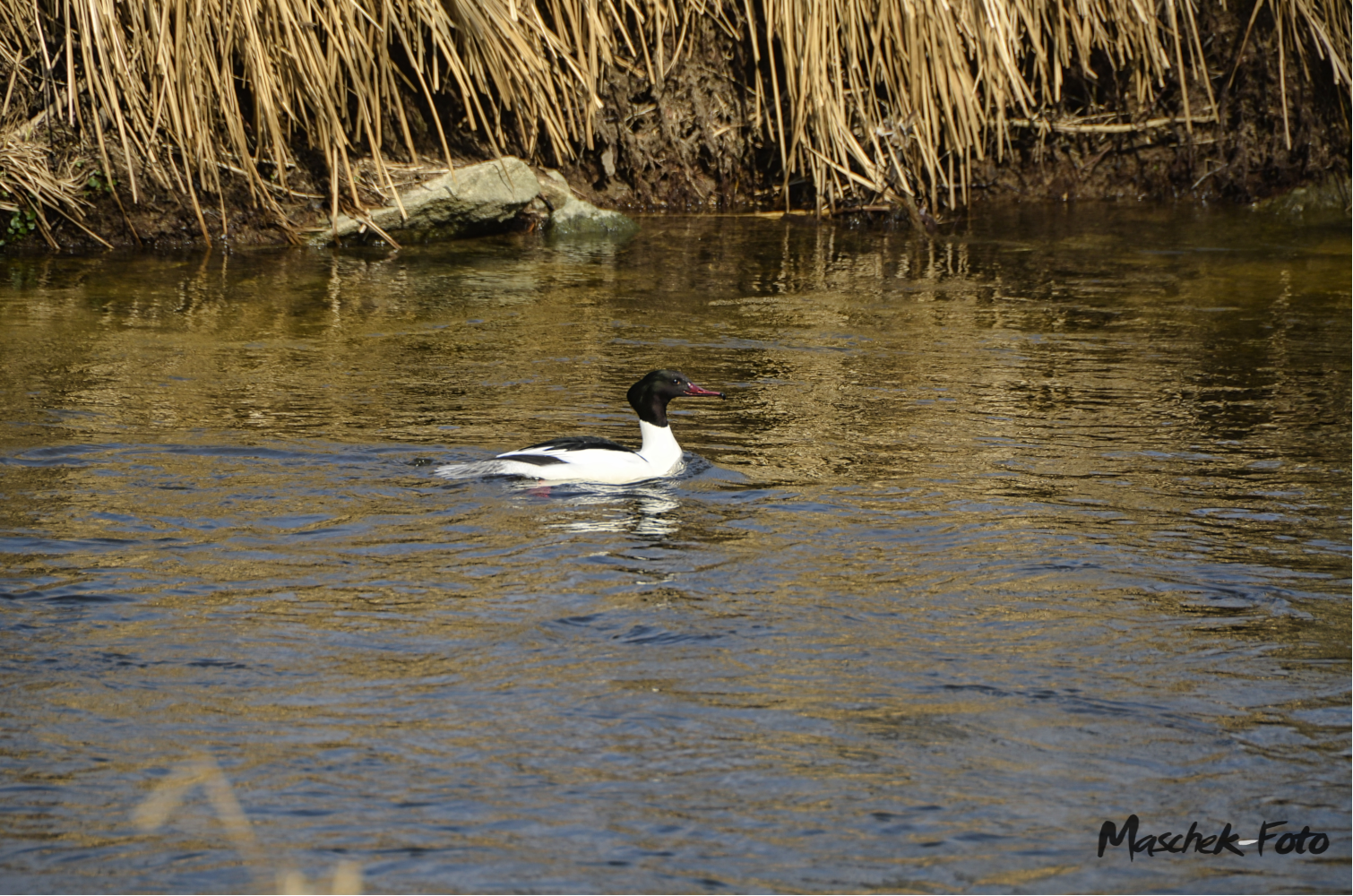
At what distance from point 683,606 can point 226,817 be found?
189cm

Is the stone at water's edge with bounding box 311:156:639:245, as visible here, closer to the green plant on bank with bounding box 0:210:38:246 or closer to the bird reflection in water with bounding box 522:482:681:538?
the green plant on bank with bounding box 0:210:38:246

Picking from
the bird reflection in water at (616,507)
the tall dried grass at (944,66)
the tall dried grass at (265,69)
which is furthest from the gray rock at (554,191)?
the bird reflection in water at (616,507)

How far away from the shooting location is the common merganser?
22.5ft

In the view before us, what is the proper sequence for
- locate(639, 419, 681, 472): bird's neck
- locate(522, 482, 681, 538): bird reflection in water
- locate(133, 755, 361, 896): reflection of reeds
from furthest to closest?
1. locate(639, 419, 681, 472): bird's neck
2. locate(522, 482, 681, 538): bird reflection in water
3. locate(133, 755, 361, 896): reflection of reeds

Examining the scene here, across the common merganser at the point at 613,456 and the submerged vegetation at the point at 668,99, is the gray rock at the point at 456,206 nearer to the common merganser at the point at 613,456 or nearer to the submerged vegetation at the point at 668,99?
the submerged vegetation at the point at 668,99

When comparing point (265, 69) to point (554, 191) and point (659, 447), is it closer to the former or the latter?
point (554, 191)

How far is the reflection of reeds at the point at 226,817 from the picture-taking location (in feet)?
12.1

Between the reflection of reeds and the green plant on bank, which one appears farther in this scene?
the green plant on bank

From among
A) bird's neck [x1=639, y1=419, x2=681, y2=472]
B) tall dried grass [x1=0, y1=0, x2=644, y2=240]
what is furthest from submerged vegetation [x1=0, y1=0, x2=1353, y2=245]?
bird's neck [x1=639, y1=419, x2=681, y2=472]

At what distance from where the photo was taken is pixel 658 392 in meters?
7.36

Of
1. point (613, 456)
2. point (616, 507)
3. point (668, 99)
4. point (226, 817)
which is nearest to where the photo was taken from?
point (226, 817)

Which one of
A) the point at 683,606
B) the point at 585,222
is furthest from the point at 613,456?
the point at 585,222

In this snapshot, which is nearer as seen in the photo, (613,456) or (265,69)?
(613,456)

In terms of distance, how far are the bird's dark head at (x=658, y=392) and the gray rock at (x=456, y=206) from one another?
6605 mm
